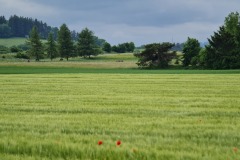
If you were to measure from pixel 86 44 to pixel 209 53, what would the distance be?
6179 centimetres

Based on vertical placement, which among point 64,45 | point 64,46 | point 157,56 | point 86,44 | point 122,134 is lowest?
point 122,134

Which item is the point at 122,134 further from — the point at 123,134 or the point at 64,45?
the point at 64,45

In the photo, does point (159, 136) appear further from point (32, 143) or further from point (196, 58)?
point (196, 58)

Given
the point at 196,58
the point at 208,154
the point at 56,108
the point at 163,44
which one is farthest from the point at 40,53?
the point at 208,154

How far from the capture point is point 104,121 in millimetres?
10742

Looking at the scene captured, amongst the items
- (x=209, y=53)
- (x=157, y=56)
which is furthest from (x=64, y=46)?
(x=209, y=53)

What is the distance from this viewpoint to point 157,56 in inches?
4033

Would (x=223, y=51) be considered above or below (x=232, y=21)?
below

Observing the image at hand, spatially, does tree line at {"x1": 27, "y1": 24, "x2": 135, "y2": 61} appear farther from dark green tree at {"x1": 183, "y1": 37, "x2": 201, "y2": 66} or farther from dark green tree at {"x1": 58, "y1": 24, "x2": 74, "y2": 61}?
dark green tree at {"x1": 183, "y1": 37, "x2": 201, "y2": 66}

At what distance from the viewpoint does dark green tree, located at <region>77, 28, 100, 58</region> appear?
467 ft

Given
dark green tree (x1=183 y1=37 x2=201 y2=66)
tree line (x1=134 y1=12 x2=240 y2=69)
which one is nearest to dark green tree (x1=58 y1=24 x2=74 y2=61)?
tree line (x1=134 y1=12 x2=240 y2=69)

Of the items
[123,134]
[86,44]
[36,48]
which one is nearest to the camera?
[123,134]

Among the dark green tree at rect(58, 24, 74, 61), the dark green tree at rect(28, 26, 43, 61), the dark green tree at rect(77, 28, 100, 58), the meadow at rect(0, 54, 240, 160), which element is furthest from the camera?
the dark green tree at rect(77, 28, 100, 58)

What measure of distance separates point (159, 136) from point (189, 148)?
4.73 feet
